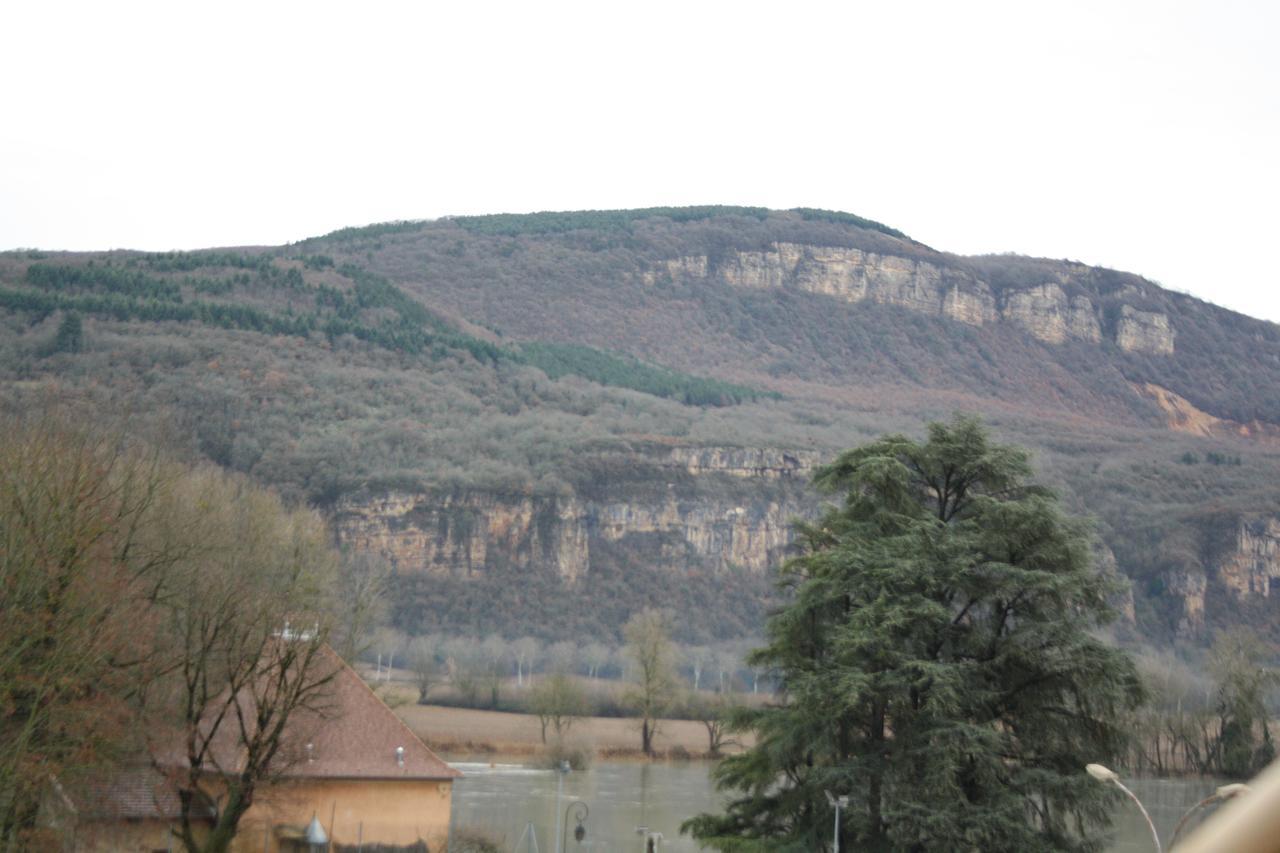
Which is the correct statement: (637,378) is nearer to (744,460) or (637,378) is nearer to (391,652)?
(744,460)

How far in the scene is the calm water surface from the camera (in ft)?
143

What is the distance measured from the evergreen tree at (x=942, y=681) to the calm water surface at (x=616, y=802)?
8.22m

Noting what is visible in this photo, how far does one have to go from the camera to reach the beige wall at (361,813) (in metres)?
31.8

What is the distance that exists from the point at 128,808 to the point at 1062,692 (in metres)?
20.8

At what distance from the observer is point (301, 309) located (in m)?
165

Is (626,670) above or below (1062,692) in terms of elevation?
below

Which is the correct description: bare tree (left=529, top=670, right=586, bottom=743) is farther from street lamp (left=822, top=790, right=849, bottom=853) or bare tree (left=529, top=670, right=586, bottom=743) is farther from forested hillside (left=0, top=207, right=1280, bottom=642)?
street lamp (left=822, top=790, right=849, bottom=853)

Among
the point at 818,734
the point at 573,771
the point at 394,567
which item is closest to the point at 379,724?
the point at 818,734

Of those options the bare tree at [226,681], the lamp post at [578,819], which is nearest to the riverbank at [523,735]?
the lamp post at [578,819]

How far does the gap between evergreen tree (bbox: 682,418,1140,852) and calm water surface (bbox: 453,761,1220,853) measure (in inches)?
324

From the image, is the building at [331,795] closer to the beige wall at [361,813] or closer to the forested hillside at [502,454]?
the beige wall at [361,813]

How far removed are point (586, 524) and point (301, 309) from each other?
49.8 metres

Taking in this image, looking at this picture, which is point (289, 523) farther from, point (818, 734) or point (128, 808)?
point (818, 734)

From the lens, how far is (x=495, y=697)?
290 feet
